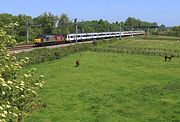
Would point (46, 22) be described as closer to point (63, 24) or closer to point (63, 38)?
point (63, 24)

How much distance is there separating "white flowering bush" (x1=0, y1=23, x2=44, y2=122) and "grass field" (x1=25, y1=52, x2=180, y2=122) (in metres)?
18.6

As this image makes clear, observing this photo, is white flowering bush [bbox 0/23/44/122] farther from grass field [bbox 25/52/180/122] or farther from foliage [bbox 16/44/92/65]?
foliage [bbox 16/44/92/65]

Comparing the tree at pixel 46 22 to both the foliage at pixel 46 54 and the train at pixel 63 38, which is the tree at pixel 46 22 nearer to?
the train at pixel 63 38

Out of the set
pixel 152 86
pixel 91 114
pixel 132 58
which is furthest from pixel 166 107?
pixel 132 58

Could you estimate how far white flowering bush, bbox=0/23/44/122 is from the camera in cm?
1105

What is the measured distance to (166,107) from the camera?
3506 cm

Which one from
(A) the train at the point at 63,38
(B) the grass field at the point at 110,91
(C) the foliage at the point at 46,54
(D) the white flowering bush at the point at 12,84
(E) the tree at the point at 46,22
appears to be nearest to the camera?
(D) the white flowering bush at the point at 12,84

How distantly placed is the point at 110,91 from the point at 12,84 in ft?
104

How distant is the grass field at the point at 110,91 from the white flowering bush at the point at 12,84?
18635mm

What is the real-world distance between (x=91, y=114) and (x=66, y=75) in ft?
68.0

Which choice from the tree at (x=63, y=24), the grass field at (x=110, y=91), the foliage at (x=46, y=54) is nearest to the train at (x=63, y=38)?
the foliage at (x=46, y=54)

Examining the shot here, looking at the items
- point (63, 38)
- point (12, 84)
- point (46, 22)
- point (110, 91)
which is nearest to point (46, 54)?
point (110, 91)

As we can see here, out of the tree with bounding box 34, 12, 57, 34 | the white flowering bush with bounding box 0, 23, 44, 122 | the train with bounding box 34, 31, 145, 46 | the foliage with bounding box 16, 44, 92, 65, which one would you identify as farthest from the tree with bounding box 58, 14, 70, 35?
the white flowering bush with bounding box 0, 23, 44, 122

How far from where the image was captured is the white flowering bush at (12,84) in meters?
11.0
